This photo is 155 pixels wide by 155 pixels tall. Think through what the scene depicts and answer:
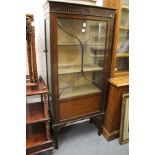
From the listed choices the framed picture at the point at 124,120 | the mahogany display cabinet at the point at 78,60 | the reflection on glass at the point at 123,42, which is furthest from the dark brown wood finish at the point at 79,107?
the reflection on glass at the point at 123,42

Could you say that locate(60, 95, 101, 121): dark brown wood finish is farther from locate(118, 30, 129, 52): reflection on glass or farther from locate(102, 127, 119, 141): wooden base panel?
locate(118, 30, 129, 52): reflection on glass

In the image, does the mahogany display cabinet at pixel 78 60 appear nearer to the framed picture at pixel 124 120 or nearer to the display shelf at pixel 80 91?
the display shelf at pixel 80 91

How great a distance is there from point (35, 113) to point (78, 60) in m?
0.79

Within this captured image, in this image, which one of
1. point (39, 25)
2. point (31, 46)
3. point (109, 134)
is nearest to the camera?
point (31, 46)

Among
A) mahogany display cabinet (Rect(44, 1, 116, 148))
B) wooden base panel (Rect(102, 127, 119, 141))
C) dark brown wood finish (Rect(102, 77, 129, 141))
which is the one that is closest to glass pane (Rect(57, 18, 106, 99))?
mahogany display cabinet (Rect(44, 1, 116, 148))

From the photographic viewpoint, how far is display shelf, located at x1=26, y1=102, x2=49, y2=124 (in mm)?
1430

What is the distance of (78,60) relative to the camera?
178 cm

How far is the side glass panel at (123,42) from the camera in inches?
68.6

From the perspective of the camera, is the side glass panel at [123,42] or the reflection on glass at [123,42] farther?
the reflection on glass at [123,42]

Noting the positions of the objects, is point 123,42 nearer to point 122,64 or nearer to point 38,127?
point 122,64

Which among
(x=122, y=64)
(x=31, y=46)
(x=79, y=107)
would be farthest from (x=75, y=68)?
(x=122, y=64)

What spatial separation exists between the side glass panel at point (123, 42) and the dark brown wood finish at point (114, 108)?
9.8 inches
